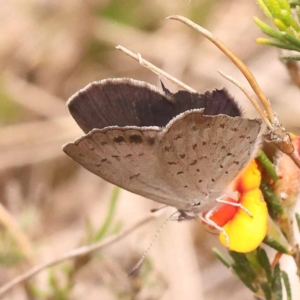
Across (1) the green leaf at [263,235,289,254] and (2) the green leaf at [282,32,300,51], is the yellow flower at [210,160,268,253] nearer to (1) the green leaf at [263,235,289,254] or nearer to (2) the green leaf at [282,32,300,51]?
(1) the green leaf at [263,235,289,254]

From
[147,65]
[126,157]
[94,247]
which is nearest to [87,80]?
[94,247]

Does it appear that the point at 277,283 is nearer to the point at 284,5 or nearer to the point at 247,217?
the point at 247,217

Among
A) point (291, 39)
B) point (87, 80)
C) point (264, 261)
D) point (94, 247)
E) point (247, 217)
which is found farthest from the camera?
point (87, 80)

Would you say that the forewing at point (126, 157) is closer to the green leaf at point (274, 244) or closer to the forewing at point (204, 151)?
the forewing at point (204, 151)

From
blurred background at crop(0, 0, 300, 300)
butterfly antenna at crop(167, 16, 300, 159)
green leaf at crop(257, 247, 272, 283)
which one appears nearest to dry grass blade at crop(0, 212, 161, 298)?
green leaf at crop(257, 247, 272, 283)

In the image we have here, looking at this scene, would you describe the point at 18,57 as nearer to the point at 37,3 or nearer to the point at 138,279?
the point at 37,3

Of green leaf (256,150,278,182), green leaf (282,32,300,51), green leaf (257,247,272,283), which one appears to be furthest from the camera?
green leaf (257,247,272,283)

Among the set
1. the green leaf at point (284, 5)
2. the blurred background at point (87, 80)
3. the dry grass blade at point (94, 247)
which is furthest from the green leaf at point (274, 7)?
the blurred background at point (87, 80)
